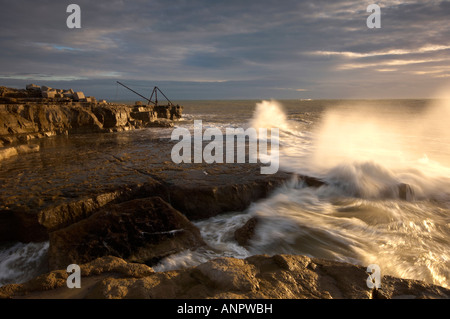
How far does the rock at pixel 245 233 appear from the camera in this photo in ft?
15.0

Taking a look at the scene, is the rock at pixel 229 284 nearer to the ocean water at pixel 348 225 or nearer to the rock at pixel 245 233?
the ocean water at pixel 348 225

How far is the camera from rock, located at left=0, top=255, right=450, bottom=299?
233 centimetres

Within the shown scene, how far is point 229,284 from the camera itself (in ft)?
7.87

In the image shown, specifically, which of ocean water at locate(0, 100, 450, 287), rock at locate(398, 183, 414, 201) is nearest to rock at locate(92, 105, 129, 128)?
ocean water at locate(0, 100, 450, 287)

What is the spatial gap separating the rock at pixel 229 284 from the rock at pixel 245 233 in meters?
1.65

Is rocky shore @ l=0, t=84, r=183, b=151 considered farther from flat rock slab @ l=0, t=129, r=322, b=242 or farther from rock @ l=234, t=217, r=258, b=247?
rock @ l=234, t=217, r=258, b=247

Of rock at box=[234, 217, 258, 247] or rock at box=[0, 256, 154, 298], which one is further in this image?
rock at box=[234, 217, 258, 247]

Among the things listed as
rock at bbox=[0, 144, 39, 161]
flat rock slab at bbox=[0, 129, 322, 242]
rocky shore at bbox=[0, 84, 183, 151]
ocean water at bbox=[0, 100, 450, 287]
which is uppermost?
rocky shore at bbox=[0, 84, 183, 151]

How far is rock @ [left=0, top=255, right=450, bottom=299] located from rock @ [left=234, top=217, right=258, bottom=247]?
1650mm

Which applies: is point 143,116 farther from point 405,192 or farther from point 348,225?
point 405,192

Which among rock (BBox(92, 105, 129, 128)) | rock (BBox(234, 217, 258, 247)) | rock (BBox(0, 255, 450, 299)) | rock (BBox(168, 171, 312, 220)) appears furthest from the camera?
rock (BBox(92, 105, 129, 128))

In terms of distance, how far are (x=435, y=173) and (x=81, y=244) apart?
10.3m
